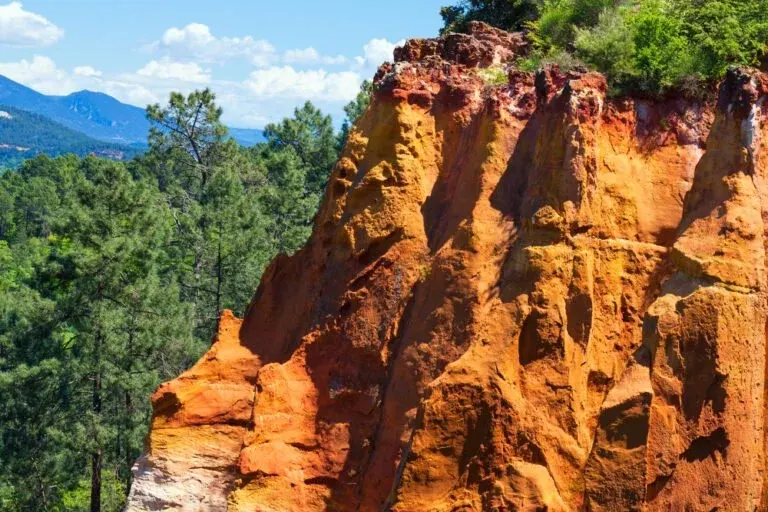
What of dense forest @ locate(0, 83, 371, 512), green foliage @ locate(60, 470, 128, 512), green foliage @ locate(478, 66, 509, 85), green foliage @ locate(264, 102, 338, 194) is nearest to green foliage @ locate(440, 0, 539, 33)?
green foliage @ locate(478, 66, 509, 85)

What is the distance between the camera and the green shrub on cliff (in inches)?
498

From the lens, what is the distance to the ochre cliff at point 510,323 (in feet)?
32.7

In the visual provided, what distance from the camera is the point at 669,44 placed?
43.0 ft

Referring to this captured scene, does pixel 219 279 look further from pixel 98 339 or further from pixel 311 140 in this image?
pixel 311 140

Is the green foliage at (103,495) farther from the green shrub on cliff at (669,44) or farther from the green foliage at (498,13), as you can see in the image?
the green shrub on cliff at (669,44)

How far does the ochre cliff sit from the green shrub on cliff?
0.52 metres

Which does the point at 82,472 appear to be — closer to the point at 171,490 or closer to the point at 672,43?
the point at 171,490

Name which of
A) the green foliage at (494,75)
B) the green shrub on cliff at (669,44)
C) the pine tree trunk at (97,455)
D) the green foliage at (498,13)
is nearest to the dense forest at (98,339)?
the pine tree trunk at (97,455)

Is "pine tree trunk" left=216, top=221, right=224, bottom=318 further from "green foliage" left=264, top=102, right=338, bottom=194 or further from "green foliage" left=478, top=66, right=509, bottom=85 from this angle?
"green foliage" left=478, top=66, right=509, bottom=85

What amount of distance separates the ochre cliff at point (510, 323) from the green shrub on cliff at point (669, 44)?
52 cm

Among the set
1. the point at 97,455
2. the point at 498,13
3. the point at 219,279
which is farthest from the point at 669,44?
the point at 219,279

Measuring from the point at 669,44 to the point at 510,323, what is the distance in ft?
15.9

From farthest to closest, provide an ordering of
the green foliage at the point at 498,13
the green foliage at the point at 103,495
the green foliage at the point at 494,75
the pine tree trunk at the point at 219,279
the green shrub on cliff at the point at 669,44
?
the pine tree trunk at the point at 219,279 < the green foliage at the point at 103,495 < the green foliage at the point at 498,13 < the green foliage at the point at 494,75 < the green shrub on cliff at the point at 669,44

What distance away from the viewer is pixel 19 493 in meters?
29.8
